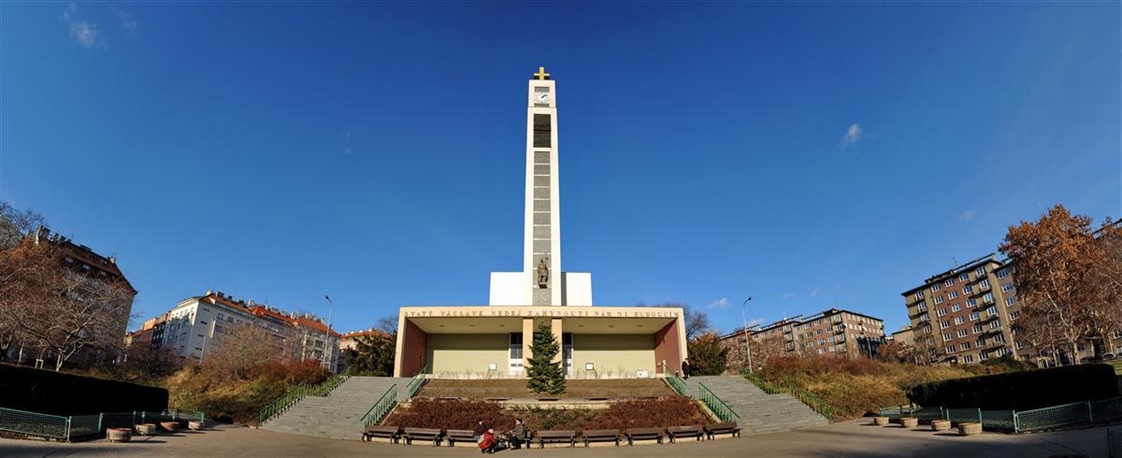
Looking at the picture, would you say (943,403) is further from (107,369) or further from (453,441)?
(107,369)

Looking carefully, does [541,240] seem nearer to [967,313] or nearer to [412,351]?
[412,351]

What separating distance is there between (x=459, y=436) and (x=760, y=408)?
1256 cm

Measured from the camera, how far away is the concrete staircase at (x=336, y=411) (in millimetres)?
19125

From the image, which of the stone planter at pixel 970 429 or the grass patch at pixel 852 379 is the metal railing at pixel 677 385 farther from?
the stone planter at pixel 970 429

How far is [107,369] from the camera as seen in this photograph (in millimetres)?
31547

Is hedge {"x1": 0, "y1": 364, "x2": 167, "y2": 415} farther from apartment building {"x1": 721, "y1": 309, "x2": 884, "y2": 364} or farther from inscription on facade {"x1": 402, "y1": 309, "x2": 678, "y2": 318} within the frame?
apartment building {"x1": 721, "y1": 309, "x2": 884, "y2": 364}

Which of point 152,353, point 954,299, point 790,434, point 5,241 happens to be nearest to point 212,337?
point 152,353

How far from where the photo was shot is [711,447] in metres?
15.7

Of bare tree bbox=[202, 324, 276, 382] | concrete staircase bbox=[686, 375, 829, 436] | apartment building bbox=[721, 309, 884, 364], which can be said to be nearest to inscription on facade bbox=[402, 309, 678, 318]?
concrete staircase bbox=[686, 375, 829, 436]

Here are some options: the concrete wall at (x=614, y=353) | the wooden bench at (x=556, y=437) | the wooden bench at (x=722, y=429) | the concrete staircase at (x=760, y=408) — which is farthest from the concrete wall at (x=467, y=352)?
the wooden bench at (x=722, y=429)

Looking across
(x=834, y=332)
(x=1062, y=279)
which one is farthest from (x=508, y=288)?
(x=834, y=332)

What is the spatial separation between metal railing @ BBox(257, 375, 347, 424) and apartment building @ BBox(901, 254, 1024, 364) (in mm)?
65897

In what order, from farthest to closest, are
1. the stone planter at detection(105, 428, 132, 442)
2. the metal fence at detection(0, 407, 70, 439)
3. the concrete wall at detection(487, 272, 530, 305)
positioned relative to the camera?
1. the concrete wall at detection(487, 272, 530, 305)
2. the stone planter at detection(105, 428, 132, 442)
3. the metal fence at detection(0, 407, 70, 439)

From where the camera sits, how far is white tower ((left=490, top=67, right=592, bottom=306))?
34781 mm
